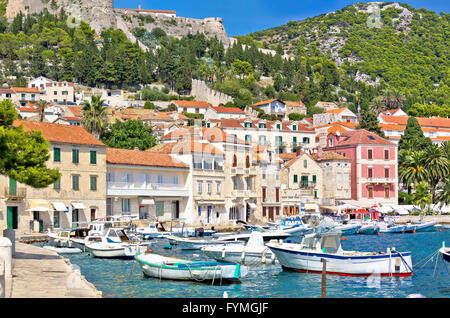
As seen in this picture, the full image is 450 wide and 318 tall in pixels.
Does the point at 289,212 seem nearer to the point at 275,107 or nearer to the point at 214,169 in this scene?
the point at 214,169

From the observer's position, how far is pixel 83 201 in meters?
54.5

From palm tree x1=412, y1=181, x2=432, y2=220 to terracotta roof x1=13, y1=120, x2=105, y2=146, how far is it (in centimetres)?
4619

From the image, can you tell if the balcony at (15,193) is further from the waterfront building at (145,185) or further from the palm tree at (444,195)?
the palm tree at (444,195)

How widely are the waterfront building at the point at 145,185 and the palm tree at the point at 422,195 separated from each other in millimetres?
35070

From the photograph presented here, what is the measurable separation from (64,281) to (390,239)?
44.1 m

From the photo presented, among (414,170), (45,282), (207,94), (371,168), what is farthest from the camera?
(207,94)

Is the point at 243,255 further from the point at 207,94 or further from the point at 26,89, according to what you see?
the point at 207,94

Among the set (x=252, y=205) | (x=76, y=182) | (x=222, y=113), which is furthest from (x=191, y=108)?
(x=76, y=182)

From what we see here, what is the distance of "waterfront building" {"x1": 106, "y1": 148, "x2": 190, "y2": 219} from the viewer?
57.9 meters

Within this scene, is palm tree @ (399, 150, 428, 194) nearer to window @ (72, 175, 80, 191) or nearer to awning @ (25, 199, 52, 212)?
window @ (72, 175, 80, 191)

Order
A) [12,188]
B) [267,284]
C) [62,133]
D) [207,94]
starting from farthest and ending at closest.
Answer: [207,94] → [62,133] → [12,188] → [267,284]

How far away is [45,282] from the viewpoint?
21.5m

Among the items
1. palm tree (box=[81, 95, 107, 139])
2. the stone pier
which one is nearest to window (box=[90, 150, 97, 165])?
palm tree (box=[81, 95, 107, 139])

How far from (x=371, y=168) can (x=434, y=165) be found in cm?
1036
